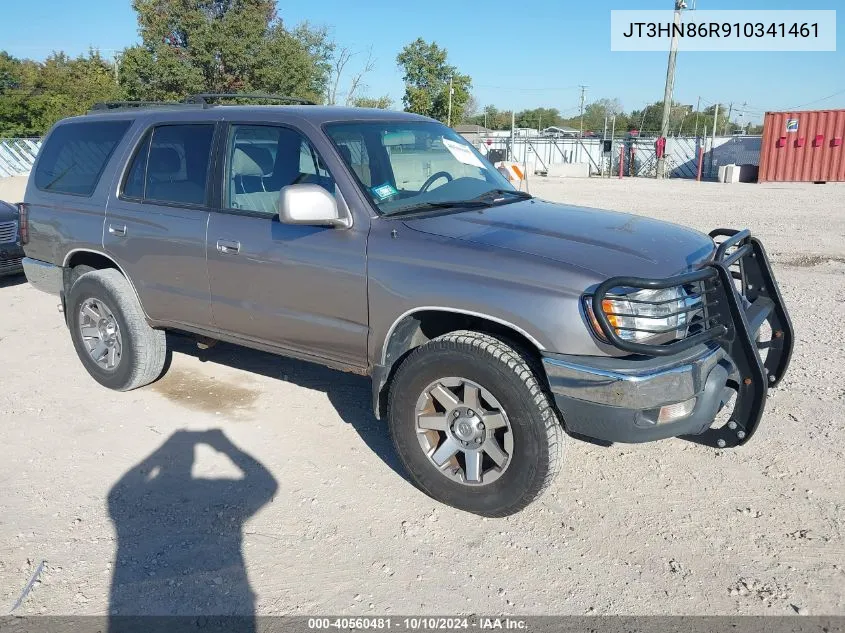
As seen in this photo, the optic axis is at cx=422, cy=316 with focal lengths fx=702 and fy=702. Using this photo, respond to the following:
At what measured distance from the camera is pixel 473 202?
13.2 ft

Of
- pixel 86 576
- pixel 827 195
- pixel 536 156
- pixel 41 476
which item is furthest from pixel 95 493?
pixel 536 156

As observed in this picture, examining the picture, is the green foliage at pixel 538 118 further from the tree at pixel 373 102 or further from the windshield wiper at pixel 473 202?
the windshield wiper at pixel 473 202

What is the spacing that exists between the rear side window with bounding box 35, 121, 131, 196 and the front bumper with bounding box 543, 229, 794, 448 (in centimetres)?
361

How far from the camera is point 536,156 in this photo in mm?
35188

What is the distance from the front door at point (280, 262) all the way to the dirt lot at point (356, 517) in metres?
0.74

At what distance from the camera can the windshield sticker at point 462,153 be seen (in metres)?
4.48

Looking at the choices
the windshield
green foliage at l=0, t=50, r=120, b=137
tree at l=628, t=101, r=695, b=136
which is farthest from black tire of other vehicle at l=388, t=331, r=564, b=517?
tree at l=628, t=101, r=695, b=136

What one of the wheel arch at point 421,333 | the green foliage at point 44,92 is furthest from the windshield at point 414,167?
the green foliage at point 44,92

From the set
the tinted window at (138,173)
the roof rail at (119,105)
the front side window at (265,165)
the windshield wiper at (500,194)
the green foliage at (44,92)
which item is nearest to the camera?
the front side window at (265,165)

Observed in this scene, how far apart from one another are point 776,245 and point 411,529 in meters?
9.16

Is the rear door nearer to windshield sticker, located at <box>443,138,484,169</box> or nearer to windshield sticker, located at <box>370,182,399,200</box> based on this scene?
windshield sticker, located at <box>370,182,399,200</box>

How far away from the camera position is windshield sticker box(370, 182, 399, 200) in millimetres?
3795

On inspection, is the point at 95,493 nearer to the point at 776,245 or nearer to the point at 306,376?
the point at 306,376

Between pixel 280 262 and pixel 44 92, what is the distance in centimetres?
4211
